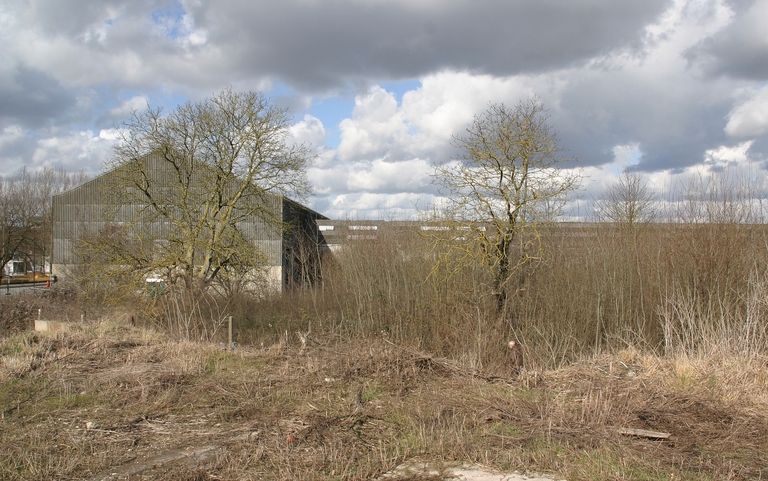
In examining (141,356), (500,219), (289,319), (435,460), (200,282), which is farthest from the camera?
(200,282)

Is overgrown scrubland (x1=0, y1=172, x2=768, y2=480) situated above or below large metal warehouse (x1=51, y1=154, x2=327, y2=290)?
below

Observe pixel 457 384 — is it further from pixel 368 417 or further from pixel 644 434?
pixel 644 434

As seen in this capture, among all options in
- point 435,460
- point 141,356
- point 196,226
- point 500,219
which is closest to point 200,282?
point 196,226

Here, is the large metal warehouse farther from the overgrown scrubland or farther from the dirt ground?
the dirt ground

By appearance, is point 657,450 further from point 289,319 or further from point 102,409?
point 289,319

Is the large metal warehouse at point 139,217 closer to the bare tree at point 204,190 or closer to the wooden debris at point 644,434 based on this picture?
the bare tree at point 204,190

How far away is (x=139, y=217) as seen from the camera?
1917 centimetres

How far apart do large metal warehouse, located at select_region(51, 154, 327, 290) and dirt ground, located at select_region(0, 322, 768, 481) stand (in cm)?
1109

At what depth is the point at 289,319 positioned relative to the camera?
15836 mm

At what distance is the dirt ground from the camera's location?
455 cm

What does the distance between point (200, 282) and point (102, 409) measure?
39.0 feet

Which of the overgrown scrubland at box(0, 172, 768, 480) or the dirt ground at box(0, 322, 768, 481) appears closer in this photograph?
the dirt ground at box(0, 322, 768, 481)

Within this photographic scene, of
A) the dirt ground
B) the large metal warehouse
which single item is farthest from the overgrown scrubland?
the large metal warehouse

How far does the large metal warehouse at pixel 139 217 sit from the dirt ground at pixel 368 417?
11.1 meters
